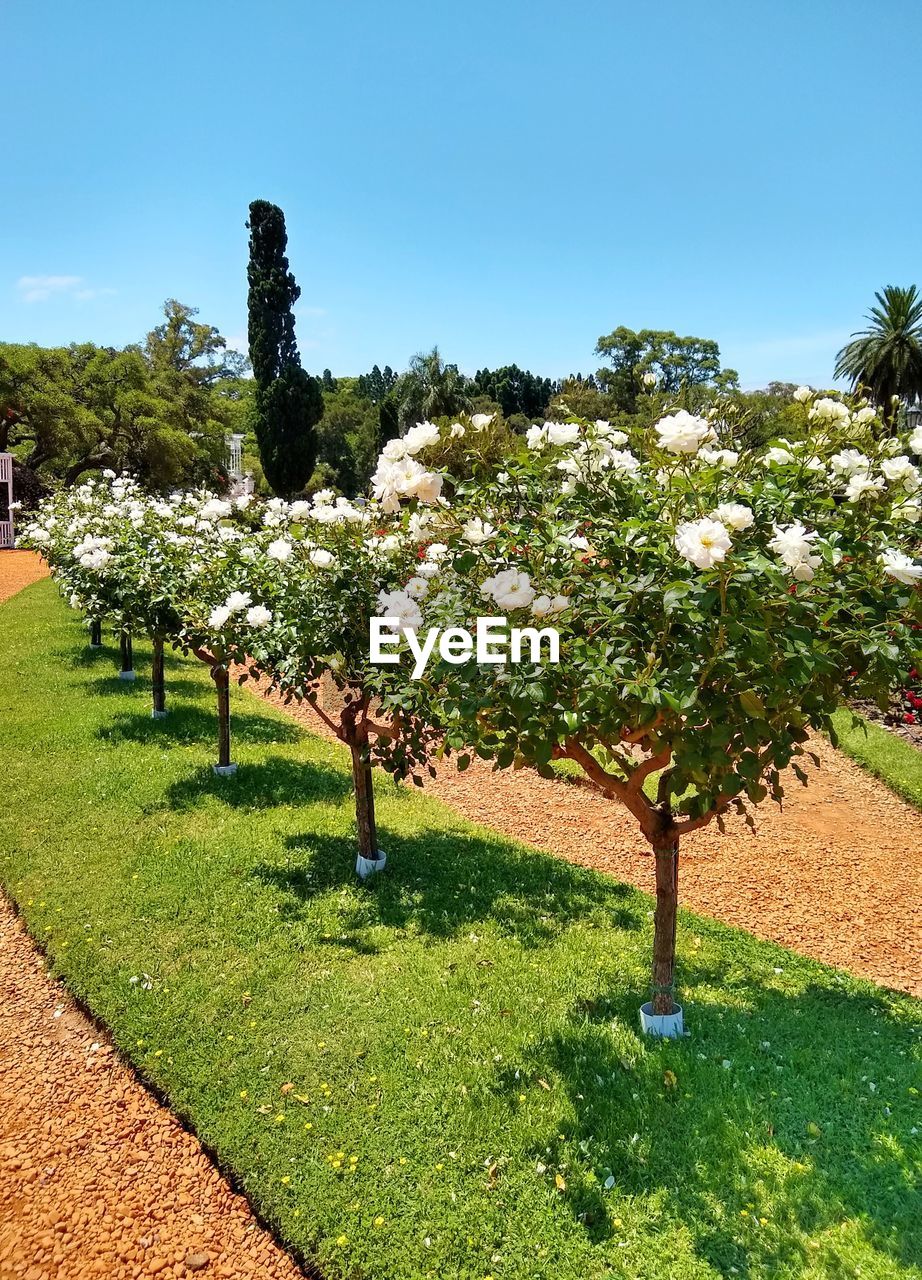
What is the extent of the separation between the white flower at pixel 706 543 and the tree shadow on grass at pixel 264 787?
4.24 meters

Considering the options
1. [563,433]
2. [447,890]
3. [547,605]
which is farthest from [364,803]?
[563,433]

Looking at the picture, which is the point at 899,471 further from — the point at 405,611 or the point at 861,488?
the point at 405,611

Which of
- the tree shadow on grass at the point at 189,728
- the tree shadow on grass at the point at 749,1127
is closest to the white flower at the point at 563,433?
the tree shadow on grass at the point at 749,1127

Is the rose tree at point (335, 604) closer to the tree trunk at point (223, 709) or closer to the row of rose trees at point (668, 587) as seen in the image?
the row of rose trees at point (668, 587)

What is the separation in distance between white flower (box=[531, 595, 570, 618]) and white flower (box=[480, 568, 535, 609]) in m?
0.04

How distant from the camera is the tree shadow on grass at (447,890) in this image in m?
3.96

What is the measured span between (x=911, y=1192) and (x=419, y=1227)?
4.74 feet

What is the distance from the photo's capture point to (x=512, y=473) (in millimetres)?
2338

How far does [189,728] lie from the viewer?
6711 millimetres

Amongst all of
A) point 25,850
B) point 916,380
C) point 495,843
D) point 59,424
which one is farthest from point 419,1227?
point 916,380

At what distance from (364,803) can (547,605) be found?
8.31 ft

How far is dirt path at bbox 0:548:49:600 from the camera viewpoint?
14492 millimetres

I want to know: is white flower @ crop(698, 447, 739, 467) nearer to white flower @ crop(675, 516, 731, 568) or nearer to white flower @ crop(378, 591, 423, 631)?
white flower @ crop(675, 516, 731, 568)

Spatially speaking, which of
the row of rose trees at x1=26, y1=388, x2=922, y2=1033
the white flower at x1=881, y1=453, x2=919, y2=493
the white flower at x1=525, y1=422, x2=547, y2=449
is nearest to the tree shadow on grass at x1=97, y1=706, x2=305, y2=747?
the row of rose trees at x1=26, y1=388, x2=922, y2=1033
